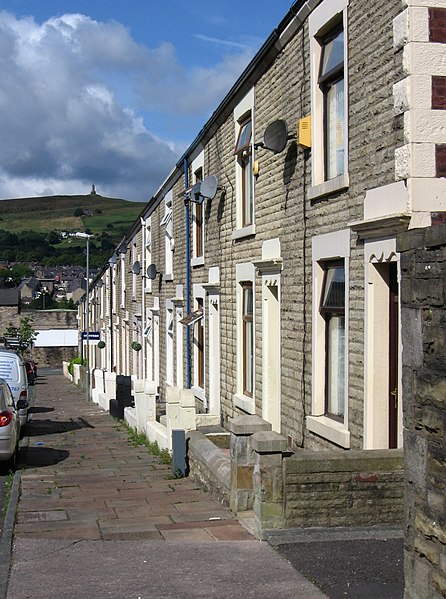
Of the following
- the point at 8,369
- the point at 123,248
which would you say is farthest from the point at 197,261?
the point at 123,248

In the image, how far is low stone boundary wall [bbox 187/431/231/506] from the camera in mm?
9891

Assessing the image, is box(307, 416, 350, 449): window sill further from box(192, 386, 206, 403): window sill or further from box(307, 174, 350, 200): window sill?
box(192, 386, 206, 403): window sill

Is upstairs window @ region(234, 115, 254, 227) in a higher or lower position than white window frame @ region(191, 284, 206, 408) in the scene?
higher

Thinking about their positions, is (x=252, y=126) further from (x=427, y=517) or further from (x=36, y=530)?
(x=427, y=517)

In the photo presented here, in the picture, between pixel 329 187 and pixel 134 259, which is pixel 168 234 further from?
pixel 329 187

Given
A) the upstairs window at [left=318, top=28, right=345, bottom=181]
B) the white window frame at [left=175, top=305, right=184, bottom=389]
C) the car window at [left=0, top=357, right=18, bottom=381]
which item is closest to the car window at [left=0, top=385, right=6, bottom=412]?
the upstairs window at [left=318, top=28, right=345, bottom=181]

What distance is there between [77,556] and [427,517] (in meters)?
3.70

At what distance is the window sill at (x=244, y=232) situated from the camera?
1418 centimetres

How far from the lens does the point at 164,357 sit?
982 inches

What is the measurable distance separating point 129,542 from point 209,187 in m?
9.33

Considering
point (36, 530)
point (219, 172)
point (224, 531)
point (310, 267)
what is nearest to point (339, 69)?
point (310, 267)

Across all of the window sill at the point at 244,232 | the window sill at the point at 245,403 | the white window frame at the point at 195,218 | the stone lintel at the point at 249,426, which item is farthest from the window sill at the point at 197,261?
the stone lintel at the point at 249,426

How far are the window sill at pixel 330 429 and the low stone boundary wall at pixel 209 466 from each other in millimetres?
1109

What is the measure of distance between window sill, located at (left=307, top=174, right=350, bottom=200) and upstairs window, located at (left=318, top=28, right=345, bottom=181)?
0.63 ft
